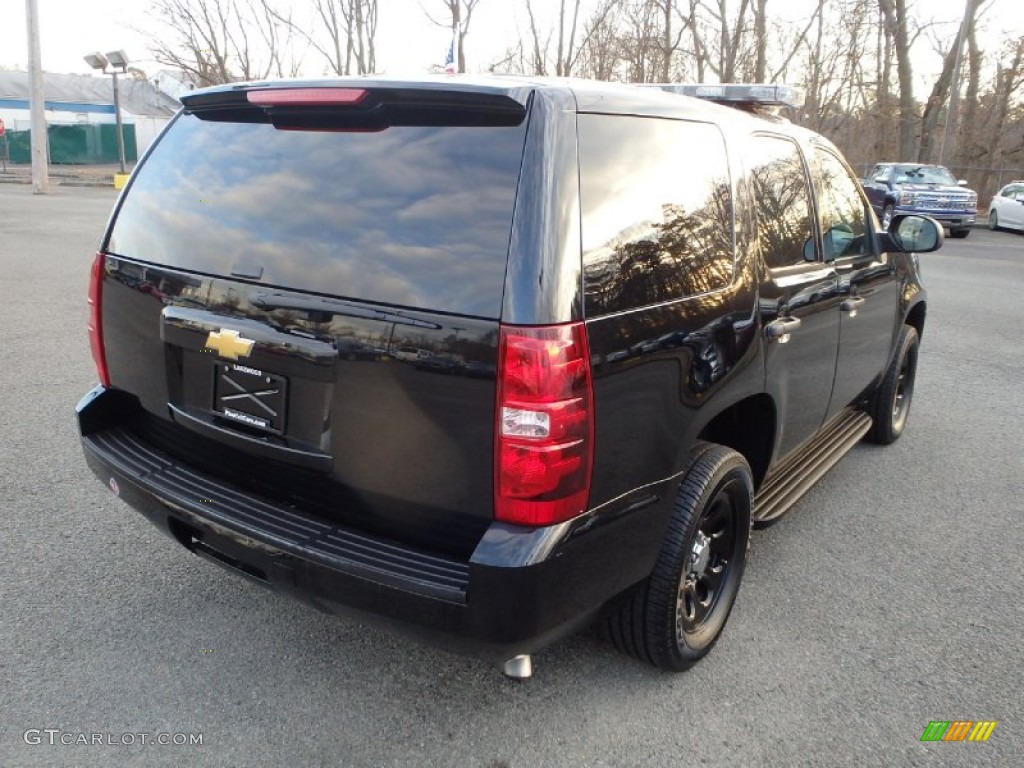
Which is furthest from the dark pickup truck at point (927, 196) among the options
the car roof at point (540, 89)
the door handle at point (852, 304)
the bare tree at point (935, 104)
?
the car roof at point (540, 89)

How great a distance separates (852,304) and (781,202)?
0.83m

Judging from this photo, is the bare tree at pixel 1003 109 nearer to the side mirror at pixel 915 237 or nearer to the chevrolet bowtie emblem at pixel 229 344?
the side mirror at pixel 915 237

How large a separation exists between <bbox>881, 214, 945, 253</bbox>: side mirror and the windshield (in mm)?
21006

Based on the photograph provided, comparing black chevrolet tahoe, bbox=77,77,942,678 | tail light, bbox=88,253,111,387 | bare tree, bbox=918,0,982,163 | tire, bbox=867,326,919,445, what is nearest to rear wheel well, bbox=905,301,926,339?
tire, bbox=867,326,919,445

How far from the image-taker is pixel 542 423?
1.98 meters

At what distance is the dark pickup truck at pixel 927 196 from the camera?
2130 centimetres

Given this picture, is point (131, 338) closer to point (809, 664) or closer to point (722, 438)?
point (722, 438)

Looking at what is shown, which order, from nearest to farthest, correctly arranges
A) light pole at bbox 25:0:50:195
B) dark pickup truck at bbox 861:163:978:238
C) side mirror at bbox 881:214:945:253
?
side mirror at bbox 881:214:945:253
dark pickup truck at bbox 861:163:978:238
light pole at bbox 25:0:50:195

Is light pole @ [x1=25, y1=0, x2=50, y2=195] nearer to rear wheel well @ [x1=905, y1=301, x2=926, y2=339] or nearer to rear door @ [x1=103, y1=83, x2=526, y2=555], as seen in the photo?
rear door @ [x1=103, y1=83, x2=526, y2=555]

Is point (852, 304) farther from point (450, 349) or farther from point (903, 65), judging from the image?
point (903, 65)

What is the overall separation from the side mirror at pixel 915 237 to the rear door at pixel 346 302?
9.65ft

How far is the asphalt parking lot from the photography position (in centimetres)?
242

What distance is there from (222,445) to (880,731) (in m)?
2.28

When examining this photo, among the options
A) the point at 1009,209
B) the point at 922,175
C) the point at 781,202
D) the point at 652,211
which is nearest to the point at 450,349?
the point at 652,211
